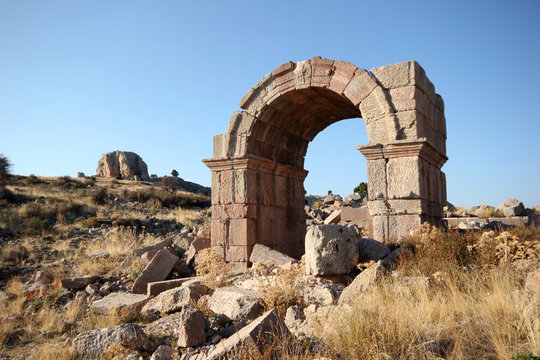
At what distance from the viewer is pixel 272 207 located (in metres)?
8.81

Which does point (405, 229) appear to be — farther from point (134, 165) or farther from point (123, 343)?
point (134, 165)

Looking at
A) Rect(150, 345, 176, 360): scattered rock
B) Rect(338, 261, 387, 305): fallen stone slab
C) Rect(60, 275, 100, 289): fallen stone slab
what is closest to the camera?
Rect(150, 345, 176, 360): scattered rock

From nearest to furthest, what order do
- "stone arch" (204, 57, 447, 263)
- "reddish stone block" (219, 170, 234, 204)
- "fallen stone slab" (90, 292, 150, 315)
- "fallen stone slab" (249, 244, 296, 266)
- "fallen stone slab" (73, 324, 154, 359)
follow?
"fallen stone slab" (73, 324, 154, 359), "fallen stone slab" (90, 292, 150, 315), "stone arch" (204, 57, 447, 263), "fallen stone slab" (249, 244, 296, 266), "reddish stone block" (219, 170, 234, 204)

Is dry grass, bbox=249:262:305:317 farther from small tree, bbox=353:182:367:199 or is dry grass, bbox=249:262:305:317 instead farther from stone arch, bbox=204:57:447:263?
small tree, bbox=353:182:367:199

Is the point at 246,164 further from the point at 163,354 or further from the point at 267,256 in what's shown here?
the point at 163,354

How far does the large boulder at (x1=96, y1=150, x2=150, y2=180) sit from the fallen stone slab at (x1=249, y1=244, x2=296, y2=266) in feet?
113

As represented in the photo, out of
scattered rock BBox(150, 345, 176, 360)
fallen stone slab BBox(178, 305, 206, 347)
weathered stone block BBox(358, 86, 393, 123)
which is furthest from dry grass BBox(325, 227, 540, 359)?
weathered stone block BBox(358, 86, 393, 123)

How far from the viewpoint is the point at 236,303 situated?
489 centimetres

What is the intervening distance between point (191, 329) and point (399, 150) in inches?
166

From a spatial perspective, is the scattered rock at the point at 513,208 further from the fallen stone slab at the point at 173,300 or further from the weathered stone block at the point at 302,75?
the fallen stone slab at the point at 173,300

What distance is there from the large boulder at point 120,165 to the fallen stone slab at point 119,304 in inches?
1370

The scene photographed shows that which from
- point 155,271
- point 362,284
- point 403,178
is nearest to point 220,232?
point 155,271

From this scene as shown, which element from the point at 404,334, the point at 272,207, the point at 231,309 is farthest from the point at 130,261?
the point at 404,334

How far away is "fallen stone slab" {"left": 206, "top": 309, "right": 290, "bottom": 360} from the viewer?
10.4 ft
